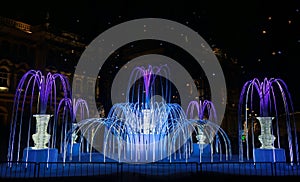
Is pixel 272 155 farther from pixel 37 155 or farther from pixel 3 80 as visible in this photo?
pixel 3 80

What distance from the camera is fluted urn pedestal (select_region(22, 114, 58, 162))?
9.49 m

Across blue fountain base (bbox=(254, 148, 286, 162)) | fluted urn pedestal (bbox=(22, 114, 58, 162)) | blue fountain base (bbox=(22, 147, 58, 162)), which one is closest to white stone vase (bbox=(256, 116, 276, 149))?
blue fountain base (bbox=(254, 148, 286, 162))

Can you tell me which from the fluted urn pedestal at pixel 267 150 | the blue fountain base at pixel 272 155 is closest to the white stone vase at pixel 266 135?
the fluted urn pedestal at pixel 267 150

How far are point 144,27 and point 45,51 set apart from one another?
1182cm

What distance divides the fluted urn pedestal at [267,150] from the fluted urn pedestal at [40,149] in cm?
773

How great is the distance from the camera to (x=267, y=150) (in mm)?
10180

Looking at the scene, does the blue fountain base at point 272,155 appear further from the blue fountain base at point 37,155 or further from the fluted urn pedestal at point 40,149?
the blue fountain base at point 37,155

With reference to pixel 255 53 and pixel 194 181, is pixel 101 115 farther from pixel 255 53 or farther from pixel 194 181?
pixel 194 181

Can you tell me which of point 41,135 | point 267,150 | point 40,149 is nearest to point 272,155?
point 267,150

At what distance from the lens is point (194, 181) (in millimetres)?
7715

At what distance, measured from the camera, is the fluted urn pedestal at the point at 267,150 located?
10.1 meters

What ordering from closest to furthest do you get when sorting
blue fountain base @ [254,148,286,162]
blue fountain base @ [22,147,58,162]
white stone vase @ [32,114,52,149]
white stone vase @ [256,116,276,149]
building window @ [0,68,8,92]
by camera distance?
blue fountain base @ [22,147,58,162] < blue fountain base @ [254,148,286,162] < white stone vase @ [32,114,52,149] < white stone vase @ [256,116,276,149] < building window @ [0,68,8,92]

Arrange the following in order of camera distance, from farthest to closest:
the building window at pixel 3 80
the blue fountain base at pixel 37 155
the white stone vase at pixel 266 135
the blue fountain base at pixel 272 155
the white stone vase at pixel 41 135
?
the building window at pixel 3 80
the white stone vase at pixel 266 135
the white stone vase at pixel 41 135
the blue fountain base at pixel 272 155
the blue fountain base at pixel 37 155

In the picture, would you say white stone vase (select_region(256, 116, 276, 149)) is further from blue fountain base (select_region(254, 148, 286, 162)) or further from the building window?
the building window
